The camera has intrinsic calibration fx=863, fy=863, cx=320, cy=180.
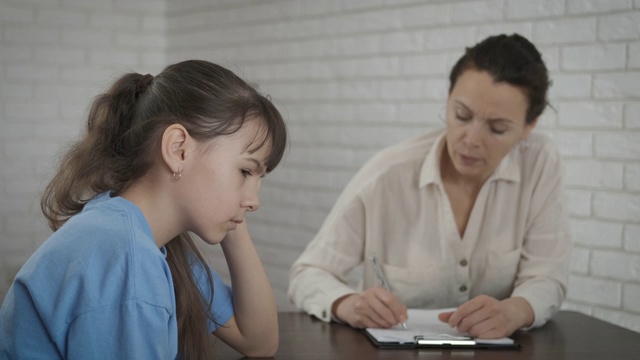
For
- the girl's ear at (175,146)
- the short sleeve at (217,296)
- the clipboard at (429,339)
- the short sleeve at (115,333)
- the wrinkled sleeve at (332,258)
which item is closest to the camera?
the short sleeve at (115,333)

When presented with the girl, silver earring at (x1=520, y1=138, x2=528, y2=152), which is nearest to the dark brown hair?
silver earring at (x1=520, y1=138, x2=528, y2=152)

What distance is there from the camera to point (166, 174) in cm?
140

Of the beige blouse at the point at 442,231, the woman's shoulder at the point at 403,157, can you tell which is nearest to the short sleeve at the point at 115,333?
the beige blouse at the point at 442,231

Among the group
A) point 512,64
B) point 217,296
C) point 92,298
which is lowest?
point 217,296

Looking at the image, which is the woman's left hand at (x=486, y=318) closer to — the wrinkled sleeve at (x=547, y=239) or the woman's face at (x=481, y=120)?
the wrinkled sleeve at (x=547, y=239)

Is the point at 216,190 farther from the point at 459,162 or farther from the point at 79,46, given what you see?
the point at 79,46

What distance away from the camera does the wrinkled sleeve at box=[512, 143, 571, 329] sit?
222 centimetres

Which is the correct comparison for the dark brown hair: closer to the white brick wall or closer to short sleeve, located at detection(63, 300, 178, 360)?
the white brick wall

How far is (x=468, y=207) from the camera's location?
7.95 ft

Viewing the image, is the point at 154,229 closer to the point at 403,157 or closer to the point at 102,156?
the point at 102,156

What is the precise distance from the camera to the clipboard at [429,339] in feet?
5.78

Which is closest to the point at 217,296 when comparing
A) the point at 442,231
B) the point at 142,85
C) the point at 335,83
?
the point at 142,85

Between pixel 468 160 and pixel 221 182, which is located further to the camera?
Result: pixel 468 160

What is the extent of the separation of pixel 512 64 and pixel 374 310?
0.79 m
